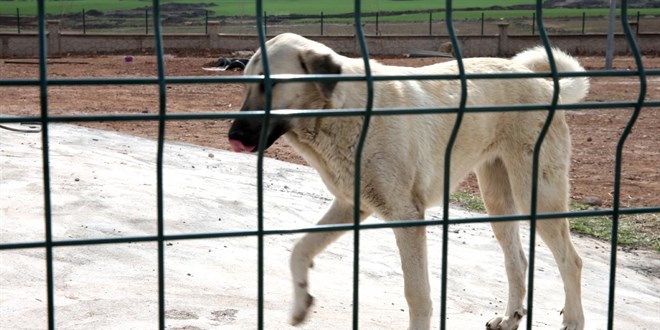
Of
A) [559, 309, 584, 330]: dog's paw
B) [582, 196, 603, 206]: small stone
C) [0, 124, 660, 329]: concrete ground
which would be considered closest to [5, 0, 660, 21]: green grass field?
[582, 196, 603, 206]: small stone

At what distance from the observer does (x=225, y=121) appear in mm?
18953

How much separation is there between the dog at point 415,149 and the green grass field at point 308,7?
6366 centimetres

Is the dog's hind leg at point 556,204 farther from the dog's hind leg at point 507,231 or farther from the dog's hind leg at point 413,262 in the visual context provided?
the dog's hind leg at point 413,262

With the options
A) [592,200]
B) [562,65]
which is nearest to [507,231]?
[562,65]

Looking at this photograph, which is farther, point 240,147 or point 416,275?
point 416,275

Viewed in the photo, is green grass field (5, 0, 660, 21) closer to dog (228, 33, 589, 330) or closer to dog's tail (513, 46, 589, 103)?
dog's tail (513, 46, 589, 103)

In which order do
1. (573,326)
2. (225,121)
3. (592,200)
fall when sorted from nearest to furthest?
(573,326) → (592,200) → (225,121)

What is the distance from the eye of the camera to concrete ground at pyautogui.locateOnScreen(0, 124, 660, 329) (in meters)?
6.15

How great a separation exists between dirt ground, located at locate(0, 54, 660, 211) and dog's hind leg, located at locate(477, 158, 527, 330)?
3.22m

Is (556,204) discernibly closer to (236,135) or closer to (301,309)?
(301,309)

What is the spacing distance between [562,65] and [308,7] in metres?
76.1

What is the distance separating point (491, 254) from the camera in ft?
29.7

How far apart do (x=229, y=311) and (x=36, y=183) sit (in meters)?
3.43

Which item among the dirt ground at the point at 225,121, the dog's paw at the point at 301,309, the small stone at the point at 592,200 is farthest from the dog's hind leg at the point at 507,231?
the small stone at the point at 592,200
